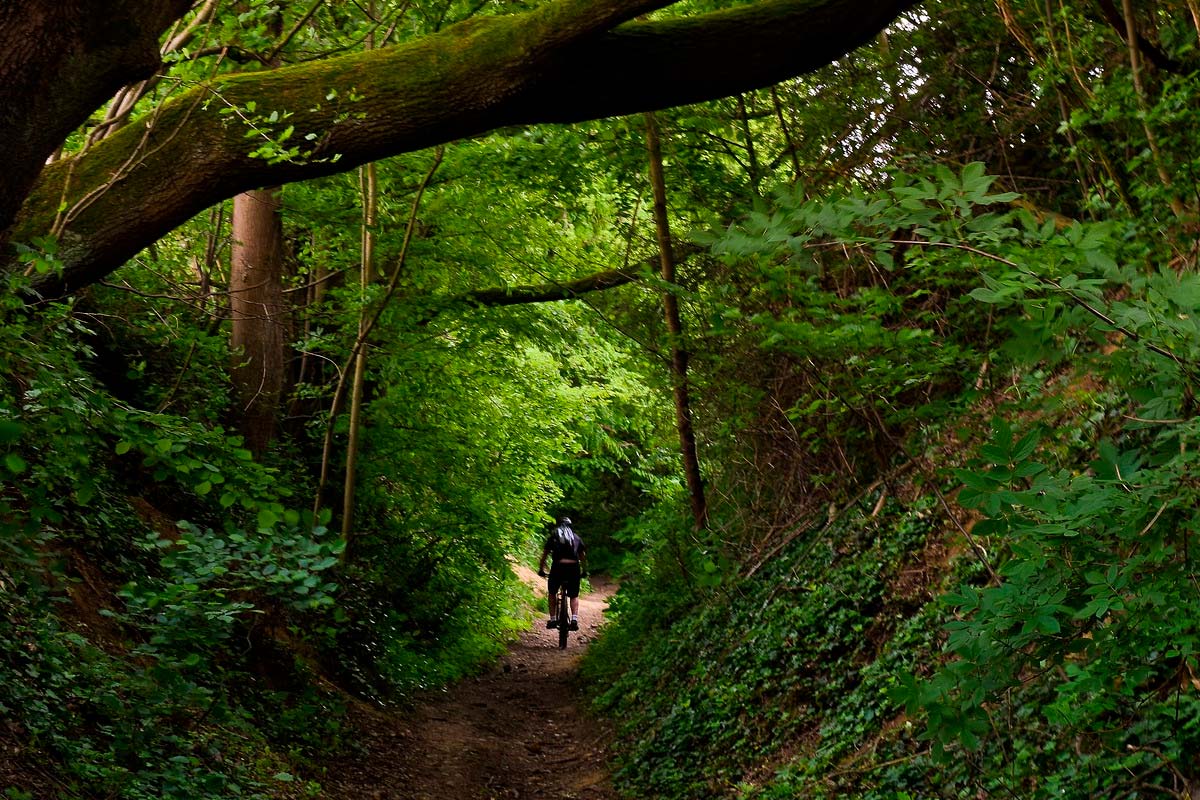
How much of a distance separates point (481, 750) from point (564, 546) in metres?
5.70

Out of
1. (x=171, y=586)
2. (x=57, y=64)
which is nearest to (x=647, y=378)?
(x=171, y=586)

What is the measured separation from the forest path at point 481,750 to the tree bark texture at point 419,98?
420 cm

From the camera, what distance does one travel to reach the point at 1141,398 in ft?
8.35

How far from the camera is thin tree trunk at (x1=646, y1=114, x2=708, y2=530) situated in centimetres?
988

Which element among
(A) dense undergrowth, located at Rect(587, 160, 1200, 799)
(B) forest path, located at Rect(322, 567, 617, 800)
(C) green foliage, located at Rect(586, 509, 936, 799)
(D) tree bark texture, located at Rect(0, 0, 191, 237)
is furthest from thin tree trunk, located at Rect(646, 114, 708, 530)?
A: (D) tree bark texture, located at Rect(0, 0, 191, 237)

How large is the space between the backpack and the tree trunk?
18.7 ft

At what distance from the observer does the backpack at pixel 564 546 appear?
1492 centimetres

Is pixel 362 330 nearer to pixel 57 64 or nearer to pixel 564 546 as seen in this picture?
pixel 57 64

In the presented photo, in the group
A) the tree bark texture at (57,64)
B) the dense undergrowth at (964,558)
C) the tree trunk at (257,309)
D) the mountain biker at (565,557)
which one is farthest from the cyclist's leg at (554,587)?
the tree bark texture at (57,64)

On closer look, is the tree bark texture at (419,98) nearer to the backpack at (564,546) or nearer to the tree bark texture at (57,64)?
the tree bark texture at (57,64)

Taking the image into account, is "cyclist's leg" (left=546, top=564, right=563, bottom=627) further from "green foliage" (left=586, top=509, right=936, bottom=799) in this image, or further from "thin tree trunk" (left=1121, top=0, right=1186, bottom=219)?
"thin tree trunk" (left=1121, top=0, right=1186, bottom=219)

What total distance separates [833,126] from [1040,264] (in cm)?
629

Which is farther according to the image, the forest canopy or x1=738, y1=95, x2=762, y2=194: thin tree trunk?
x1=738, y1=95, x2=762, y2=194: thin tree trunk

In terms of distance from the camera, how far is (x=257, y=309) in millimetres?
10164
